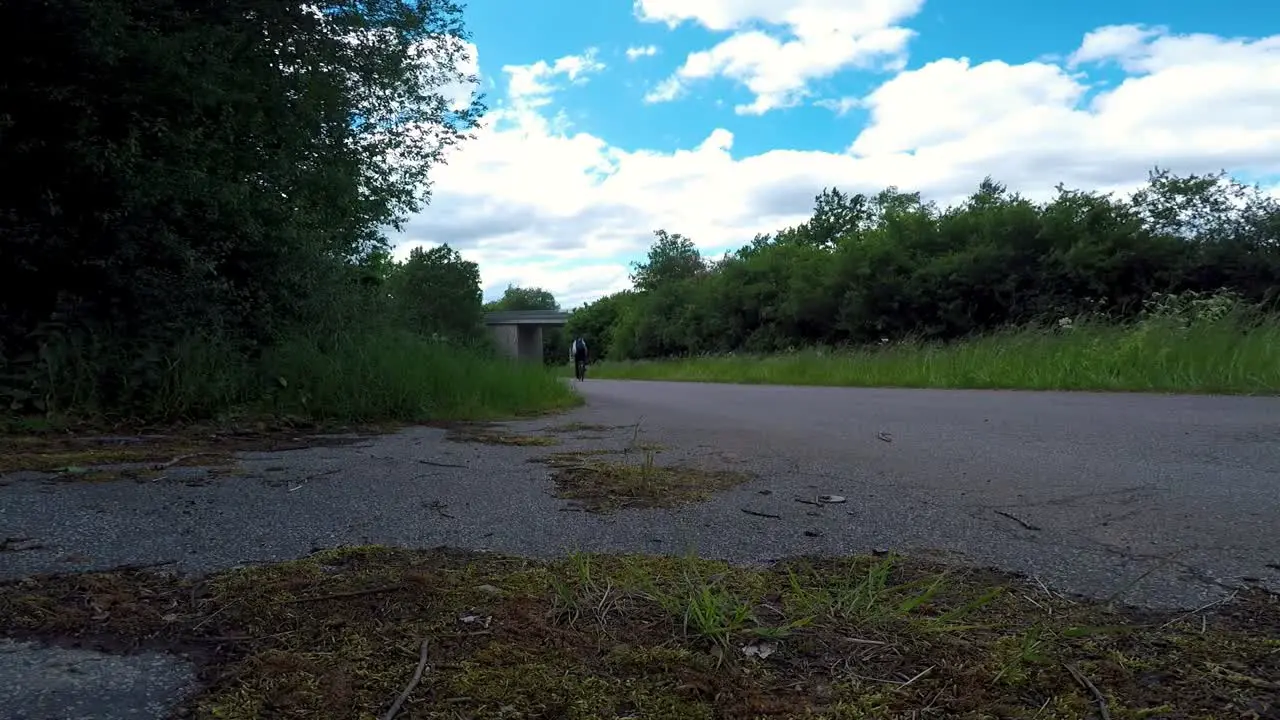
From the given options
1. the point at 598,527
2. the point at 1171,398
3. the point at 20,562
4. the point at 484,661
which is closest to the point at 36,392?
the point at 20,562

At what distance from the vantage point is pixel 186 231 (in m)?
8.77

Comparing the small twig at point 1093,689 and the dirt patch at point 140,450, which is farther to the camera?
the dirt patch at point 140,450

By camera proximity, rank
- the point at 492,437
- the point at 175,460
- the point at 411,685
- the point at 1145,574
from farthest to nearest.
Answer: the point at 492,437
the point at 175,460
the point at 1145,574
the point at 411,685

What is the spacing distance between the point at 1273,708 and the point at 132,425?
25.8 feet

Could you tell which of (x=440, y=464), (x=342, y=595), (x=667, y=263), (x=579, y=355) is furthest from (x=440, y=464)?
(x=667, y=263)

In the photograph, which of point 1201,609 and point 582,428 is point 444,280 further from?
point 1201,609

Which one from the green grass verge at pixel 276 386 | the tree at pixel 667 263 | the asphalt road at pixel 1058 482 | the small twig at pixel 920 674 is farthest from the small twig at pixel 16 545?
the tree at pixel 667 263

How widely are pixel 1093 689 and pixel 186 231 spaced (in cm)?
930

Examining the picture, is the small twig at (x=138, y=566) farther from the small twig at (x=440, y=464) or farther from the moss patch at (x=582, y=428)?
the moss patch at (x=582, y=428)

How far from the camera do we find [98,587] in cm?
260

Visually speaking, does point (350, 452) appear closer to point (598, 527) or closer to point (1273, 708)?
point (598, 527)

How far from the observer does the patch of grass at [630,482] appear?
13.3 ft

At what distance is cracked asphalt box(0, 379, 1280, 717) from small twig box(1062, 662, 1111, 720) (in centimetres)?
74

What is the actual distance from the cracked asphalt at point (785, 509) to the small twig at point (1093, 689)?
2.41 feet
